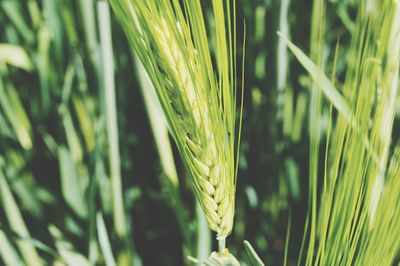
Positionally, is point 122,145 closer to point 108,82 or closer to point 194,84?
point 108,82

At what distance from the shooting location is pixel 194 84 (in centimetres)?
43

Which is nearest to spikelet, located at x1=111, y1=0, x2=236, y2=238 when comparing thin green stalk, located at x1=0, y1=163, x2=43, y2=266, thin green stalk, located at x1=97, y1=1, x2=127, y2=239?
thin green stalk, located at x1=97, y1=1, x2=127, y2=239

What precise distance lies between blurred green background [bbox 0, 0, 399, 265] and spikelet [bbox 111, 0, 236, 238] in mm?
249

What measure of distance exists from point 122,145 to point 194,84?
0.45 m

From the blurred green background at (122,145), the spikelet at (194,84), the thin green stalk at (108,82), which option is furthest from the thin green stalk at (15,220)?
the spikelet at (194,84)

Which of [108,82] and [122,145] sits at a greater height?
[108,82]

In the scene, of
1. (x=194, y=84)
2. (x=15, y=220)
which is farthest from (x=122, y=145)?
(x=194, y=84)

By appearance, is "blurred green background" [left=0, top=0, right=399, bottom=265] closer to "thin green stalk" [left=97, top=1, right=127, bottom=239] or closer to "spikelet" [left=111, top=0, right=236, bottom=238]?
"thin green stalk" [left=97, top=1, right=127, bottom=239]

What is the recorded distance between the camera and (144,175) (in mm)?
960

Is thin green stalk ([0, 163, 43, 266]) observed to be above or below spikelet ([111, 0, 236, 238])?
below

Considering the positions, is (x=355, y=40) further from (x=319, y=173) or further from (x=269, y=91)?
(x=319, y=173)

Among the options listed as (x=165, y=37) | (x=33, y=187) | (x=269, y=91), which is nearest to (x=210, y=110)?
(x=165, y=37)

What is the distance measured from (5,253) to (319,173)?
50 cm

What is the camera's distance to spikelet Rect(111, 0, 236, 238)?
1.35 ft
